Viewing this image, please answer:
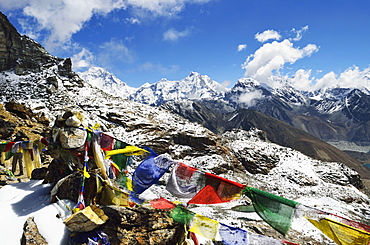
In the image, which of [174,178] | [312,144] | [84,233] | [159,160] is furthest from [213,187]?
[312,144]

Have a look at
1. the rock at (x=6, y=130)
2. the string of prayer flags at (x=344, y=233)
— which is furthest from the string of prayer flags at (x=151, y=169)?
the rock at (x=6, y=130)

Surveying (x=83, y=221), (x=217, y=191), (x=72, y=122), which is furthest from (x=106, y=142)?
(x=217, y=191)

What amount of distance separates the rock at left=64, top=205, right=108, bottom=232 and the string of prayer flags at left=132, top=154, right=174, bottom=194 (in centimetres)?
139

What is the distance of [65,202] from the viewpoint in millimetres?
6414

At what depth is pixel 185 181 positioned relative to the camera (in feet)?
17.6

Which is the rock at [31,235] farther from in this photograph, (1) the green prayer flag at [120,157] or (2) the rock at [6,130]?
(2) the rock at [6,130]

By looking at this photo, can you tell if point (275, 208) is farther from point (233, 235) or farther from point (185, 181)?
point (185, 181)

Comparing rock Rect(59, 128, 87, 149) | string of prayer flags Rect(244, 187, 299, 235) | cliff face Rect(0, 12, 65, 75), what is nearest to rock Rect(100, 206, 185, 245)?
rock Rect(59, 128, 87, 149)

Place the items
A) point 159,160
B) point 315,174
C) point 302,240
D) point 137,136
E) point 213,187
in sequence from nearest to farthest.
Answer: point 213,187 → point 159,160 → point 302,240 → point 137,136 → point 315,174

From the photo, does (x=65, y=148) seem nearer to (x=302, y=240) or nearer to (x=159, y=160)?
(x=159, y=160)

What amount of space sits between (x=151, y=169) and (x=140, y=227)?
1698 mm

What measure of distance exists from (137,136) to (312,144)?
175962 millimetres

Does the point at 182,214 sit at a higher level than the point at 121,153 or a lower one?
lower

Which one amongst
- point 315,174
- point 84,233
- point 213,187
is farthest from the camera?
point 315,174
